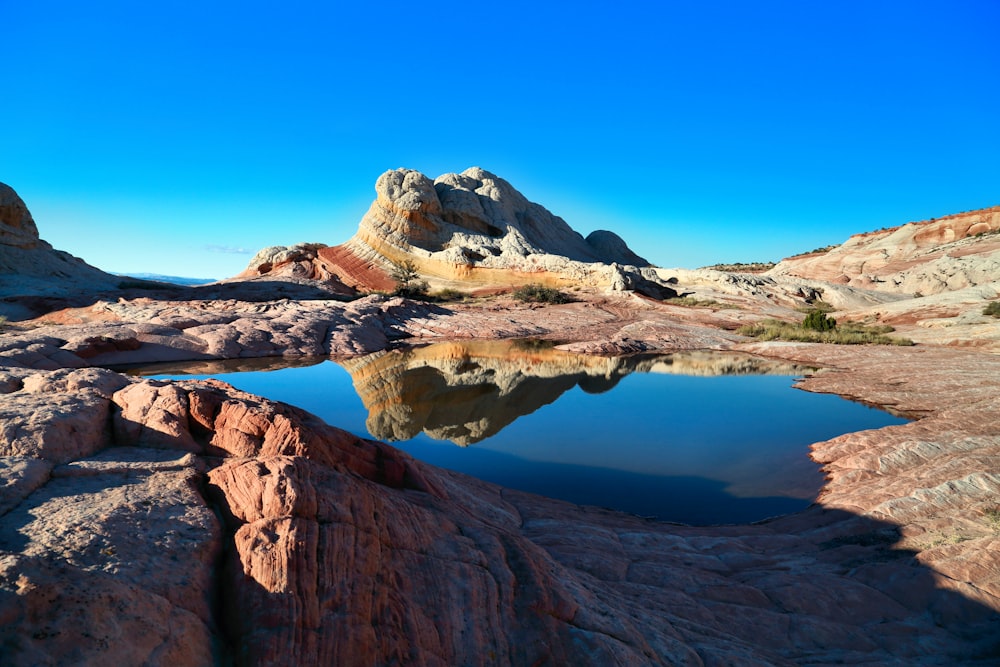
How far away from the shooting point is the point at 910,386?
41.0ft

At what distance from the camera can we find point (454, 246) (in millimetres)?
37938

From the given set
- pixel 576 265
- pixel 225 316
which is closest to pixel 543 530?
pixel 225 316

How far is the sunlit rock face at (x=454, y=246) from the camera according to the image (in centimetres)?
3406

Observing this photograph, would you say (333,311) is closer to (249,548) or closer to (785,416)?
(785,416)

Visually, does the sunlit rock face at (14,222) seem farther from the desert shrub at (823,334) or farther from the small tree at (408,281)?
the desert shrub at (823,334)

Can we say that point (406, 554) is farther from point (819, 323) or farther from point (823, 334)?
point (819, 323)

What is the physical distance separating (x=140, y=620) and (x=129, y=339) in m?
16.7

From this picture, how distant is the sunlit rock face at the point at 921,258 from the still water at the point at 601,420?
64.4ft

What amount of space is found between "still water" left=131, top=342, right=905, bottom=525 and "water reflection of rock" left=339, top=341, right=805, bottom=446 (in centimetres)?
6

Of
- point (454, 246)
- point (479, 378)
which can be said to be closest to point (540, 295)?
point (454, 246)

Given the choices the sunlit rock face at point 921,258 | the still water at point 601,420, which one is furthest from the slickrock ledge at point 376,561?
the sunlit rock face at point 921,258

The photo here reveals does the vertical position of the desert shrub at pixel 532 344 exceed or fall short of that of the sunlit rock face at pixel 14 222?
it falls short

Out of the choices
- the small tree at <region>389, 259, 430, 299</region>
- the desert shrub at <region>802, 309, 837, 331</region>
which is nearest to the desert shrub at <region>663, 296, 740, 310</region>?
the desert shrub at <region>802, 309, 837, 331</region>

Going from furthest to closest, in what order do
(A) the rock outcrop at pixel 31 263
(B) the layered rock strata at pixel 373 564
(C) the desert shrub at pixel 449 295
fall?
1. (C) the desert shrub at pixel 449 295
2. (A) the rock outcrop at pixel 31 263
3. (B) the layered rock strata at pixel 373 564
